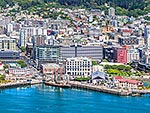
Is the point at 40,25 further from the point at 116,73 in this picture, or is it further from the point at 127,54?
the point at 116,73

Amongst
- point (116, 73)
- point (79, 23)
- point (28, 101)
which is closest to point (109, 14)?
point (79, 23)

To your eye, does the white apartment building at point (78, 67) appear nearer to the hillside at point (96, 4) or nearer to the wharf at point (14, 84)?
the wharf at point (14, 84)

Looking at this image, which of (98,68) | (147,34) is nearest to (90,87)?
(98,68)

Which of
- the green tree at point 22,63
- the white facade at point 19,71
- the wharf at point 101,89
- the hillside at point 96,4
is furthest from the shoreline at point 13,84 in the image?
the hillside at point 96,4

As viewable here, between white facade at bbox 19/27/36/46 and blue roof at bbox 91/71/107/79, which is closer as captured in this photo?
blue roof at bbox 91/71/107/79

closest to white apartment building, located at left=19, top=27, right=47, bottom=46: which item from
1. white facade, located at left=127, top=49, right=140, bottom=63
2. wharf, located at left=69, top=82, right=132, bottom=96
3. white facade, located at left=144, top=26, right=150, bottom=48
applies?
white facade, located at left=144, top=26, right=150, bottom=48

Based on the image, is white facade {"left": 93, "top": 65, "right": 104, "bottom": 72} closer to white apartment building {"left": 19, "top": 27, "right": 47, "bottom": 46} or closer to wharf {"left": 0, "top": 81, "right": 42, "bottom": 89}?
wharf {"left": 0, "top": 81, "right": 42, "bottom": 89}
